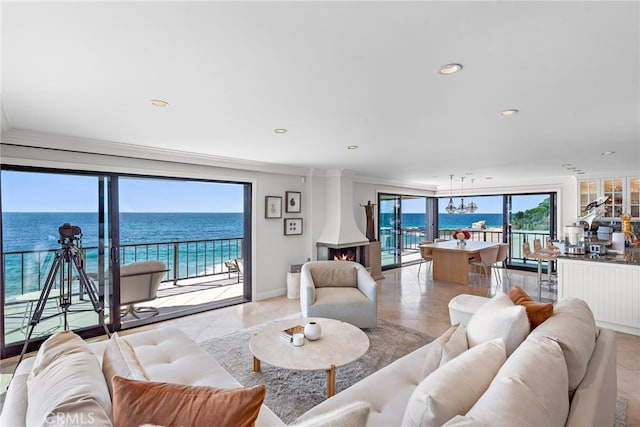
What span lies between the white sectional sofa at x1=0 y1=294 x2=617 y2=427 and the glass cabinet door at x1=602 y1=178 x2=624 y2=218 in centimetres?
559

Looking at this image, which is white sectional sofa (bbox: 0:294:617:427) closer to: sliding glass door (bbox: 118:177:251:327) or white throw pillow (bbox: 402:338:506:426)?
white throw pillow (bbox: 402:338:506:426)

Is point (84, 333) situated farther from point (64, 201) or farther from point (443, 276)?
point (443, 276)

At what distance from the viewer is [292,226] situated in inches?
211

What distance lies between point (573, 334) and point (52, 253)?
4542 millimetres

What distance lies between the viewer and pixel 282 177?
205 inches

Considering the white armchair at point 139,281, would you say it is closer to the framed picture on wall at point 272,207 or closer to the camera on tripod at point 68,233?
the camera on tripod at point 68,233

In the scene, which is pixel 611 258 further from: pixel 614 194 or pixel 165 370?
→ pixel 165 370

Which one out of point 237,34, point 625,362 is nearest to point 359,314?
point 625,362

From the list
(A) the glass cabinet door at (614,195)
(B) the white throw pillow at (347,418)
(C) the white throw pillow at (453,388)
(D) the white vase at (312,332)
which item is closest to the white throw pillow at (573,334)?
(C) the white throw pillow at (453,388)

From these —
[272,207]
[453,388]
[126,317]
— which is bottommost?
[126,317]

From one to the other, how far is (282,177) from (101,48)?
12.4ft

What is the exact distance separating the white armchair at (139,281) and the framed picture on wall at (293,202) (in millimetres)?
2131

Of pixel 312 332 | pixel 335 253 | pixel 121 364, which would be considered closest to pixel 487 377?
pixel 312 332

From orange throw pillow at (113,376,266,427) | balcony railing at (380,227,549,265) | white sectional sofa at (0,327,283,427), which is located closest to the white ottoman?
white sectional sofa at (0,327,283,427)
